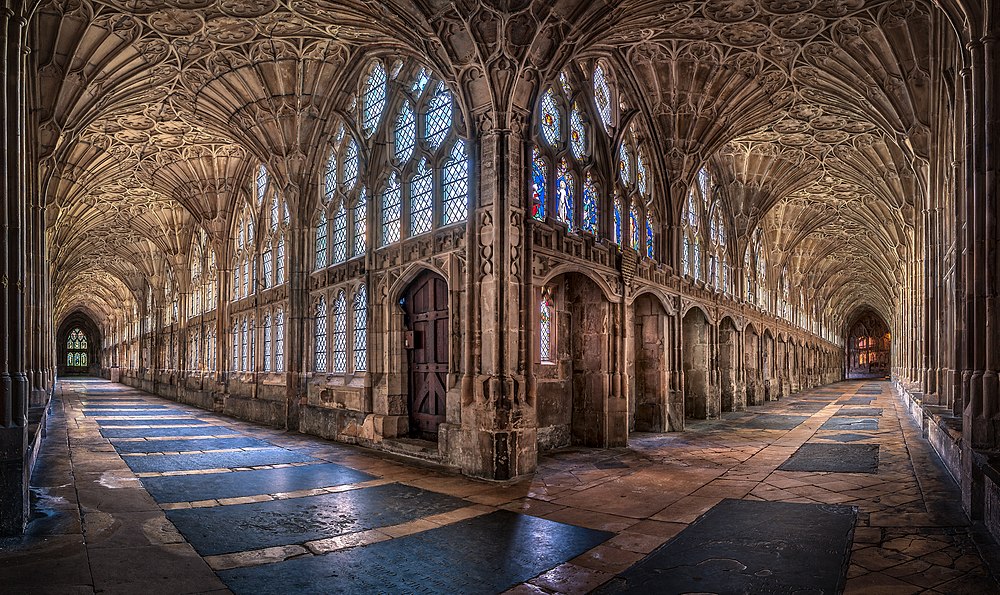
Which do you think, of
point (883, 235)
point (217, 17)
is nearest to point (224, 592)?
Answer: point (217, 17)

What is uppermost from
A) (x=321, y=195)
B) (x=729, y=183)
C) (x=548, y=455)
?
(x=729, y=183)

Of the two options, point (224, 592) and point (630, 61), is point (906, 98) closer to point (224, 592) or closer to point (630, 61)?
point (630, 61)

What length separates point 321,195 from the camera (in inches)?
704

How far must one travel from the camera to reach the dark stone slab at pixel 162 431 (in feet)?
Answer: 53.8

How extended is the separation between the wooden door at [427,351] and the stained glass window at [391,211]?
143 cm

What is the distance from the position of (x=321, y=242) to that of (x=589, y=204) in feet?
24.0

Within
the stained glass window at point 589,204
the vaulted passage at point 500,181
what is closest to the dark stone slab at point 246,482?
the vaulted passage at point 500,181

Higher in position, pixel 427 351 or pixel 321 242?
pixel 321 242

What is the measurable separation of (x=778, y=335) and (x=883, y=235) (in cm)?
730

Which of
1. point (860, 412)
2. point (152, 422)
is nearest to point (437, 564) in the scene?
point (152, 422)

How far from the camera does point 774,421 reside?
19734 millimetres

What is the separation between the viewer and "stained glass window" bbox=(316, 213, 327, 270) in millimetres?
17641

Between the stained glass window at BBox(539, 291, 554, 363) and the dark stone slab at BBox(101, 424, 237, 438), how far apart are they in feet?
28.2

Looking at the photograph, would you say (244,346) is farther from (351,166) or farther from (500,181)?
(500,181)
